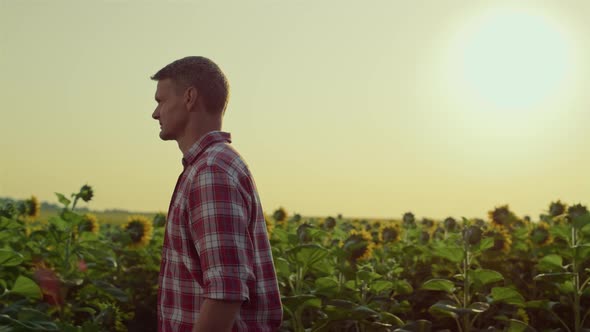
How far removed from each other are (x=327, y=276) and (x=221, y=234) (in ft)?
12.0

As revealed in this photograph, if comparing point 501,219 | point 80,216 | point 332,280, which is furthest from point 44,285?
point 501,219

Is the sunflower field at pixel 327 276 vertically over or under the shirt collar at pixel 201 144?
under

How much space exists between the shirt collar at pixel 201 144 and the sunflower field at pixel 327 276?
1798 mm

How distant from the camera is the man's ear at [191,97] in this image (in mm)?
3059

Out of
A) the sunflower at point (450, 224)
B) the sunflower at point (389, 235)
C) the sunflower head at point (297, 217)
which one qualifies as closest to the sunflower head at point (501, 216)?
the sunflower at point (450, 224)

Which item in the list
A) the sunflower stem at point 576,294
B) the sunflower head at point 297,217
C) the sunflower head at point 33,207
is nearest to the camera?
the sunflower stem at point 576,294

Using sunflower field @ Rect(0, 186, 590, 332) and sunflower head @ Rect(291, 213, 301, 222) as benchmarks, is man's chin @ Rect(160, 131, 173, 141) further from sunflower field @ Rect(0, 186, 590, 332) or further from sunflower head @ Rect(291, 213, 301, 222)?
sunflower head @ Rect(291, 213, 301, 222)

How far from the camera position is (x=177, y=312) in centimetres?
297

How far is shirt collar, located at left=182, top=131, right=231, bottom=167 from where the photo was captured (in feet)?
9.98

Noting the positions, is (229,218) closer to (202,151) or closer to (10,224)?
(202,151)

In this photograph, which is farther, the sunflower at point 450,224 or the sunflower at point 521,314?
the sunflower at point 450,224

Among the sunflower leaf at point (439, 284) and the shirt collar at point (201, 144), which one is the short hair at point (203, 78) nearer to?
the shirt collar at point (201, 144)

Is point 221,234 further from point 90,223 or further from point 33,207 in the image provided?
point 33,207

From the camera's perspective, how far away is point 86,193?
21.2 ft
